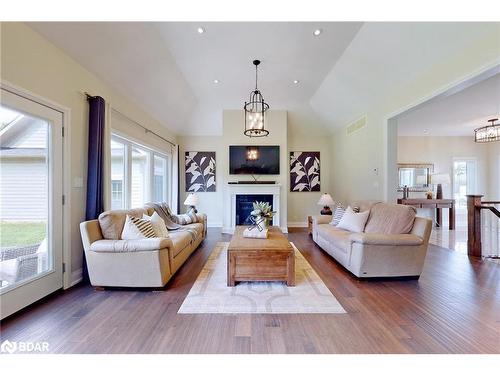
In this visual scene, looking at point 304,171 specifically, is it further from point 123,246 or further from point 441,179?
point 123,246


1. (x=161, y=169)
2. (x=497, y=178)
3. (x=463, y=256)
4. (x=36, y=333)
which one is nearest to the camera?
(x=36, y=333)

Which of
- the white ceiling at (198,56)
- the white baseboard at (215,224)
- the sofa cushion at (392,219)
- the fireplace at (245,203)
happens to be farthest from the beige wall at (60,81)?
the white baseboard at (215,224)

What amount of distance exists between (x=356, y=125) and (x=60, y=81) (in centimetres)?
565

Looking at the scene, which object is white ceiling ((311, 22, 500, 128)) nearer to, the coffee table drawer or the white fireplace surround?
the white fireplace surround

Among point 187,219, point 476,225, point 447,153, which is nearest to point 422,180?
point 447,153

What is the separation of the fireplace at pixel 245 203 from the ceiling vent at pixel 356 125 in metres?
2.67

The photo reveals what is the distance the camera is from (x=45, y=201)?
2.63 m

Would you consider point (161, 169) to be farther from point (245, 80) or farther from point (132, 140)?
point (245, 80)

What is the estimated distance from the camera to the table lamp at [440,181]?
6.79m

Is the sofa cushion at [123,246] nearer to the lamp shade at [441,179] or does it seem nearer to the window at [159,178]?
the window at [159,178]

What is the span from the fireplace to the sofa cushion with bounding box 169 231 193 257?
273 centimetres
